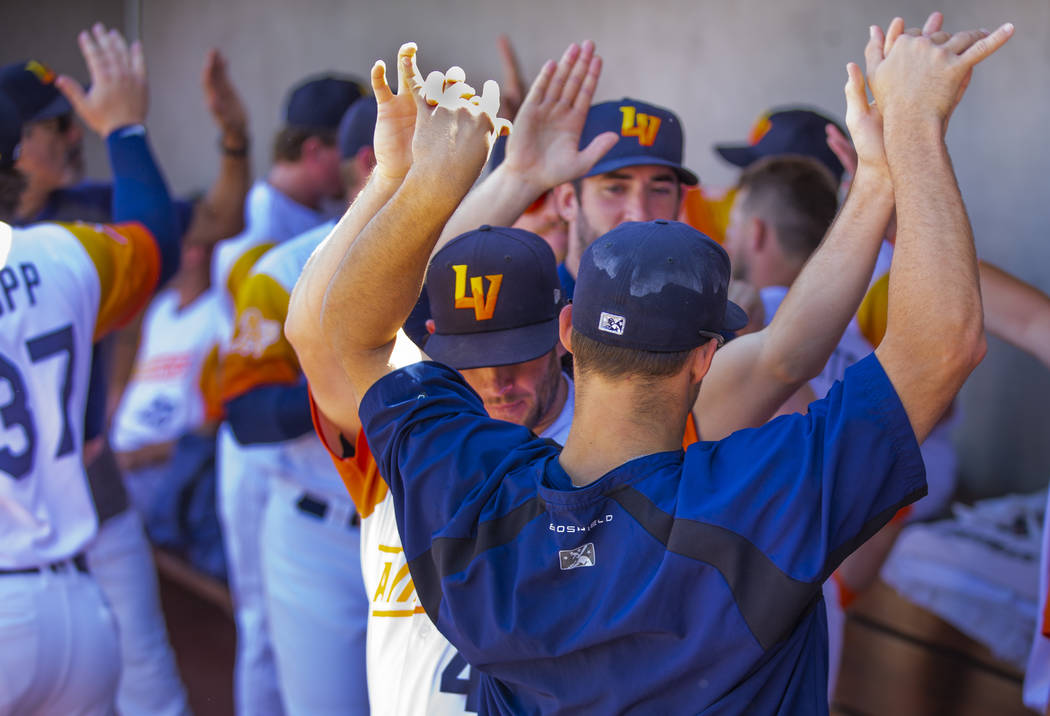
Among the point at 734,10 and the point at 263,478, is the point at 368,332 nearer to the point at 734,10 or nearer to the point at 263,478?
the point at 263,478

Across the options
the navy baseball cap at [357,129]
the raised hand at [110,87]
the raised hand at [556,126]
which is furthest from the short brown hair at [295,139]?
the raised hand at [556,126]

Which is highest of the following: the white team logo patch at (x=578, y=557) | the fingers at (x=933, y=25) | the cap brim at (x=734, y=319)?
the fingers at (x=933, y=25)

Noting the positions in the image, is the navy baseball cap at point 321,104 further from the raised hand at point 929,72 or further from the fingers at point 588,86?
the raised hand at point 929,72

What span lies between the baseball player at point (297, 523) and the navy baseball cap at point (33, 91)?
73cm

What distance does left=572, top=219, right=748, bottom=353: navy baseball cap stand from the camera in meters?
1.18

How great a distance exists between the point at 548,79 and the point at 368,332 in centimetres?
87

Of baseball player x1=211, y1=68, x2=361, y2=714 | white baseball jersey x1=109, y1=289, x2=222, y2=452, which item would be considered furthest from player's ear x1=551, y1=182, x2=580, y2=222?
white baseball jersey x1=109, y1=289, x2=222, y2=452

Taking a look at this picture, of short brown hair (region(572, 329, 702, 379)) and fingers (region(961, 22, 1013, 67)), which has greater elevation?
fingers (region(961, 22, 1013, 67))

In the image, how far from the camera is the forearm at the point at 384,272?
1.26 m

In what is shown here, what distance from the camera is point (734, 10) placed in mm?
3801

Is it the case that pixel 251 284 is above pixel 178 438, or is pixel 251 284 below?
above

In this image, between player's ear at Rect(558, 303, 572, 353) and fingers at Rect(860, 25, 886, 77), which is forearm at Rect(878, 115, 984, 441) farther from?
player's ear at Rect(558, 303, 572, 353)

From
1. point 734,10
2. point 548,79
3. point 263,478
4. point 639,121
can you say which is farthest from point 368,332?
point 734,10

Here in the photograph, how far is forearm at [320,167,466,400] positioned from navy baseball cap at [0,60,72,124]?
188 cm
